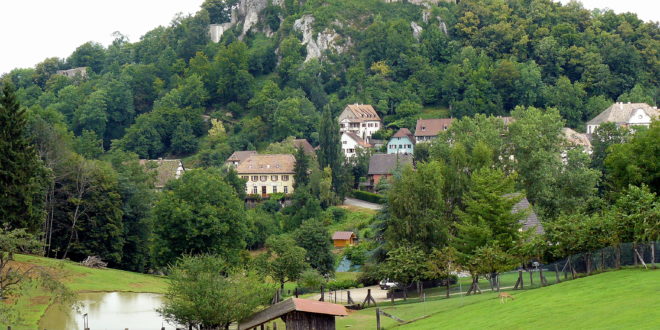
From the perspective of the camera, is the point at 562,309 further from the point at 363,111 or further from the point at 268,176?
the point at 363,111

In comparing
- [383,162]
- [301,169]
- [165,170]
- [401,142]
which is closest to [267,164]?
[301,169]

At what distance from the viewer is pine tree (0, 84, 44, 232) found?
60.2 meters

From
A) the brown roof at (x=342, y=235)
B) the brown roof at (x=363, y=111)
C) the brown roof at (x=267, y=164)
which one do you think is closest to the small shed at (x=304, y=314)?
the brown roof at (x=342, y=235)

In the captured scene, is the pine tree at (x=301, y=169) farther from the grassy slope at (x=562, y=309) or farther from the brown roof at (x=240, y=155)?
the grassy slope at (x=562, y=309)

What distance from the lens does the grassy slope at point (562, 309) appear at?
1170 inches

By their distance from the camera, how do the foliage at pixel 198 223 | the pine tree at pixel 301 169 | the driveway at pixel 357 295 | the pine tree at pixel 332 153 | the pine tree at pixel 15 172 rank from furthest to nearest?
the pine tree at pixel 301 169 → the pine tree at pixel 332 153 → the foliage at pixel 198 223 → the pine tree at pixel 15 172 → the driveway at pixel 357 295

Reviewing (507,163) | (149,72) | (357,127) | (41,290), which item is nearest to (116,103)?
(149,72)

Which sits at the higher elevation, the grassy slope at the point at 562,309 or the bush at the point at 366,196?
the bush at the point at 366,196

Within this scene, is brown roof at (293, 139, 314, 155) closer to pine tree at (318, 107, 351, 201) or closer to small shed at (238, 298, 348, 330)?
pine tree at (318, 107, 351, 201)

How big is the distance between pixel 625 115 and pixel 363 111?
37264mm

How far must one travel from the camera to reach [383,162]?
374ft

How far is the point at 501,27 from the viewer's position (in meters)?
Result: 150

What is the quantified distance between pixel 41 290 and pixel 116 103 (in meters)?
110

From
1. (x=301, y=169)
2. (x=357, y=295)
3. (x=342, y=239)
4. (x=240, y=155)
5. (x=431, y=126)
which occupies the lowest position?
(x=357, y=295)
